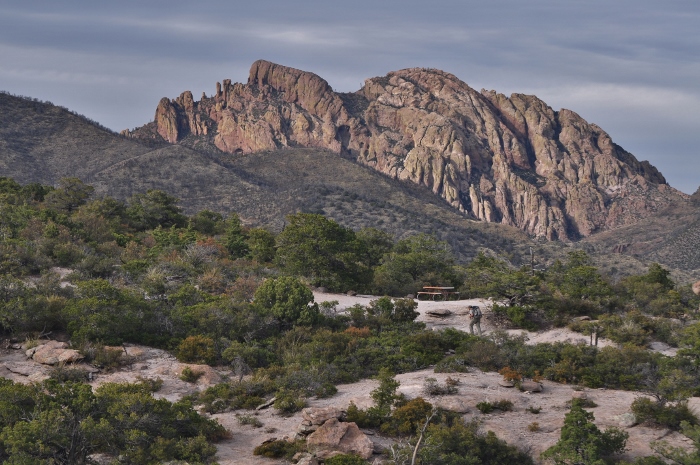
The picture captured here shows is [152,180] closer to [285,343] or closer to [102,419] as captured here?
[285,343]

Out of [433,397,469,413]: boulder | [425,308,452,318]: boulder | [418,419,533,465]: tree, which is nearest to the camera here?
[418,419,533,465]: tree

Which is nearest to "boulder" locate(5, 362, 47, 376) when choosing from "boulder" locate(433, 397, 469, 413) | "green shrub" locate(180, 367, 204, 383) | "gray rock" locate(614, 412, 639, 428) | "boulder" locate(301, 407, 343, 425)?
"green shrub" locate(180, 367, 204, 383)

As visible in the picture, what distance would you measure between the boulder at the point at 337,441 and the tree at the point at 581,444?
3.70 m

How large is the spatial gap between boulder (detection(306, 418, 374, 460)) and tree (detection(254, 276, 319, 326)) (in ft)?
31.7

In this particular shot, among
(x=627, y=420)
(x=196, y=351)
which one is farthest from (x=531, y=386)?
(x=196, y=351)

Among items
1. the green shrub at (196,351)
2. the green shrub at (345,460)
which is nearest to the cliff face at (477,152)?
the green shrub at (196,351)

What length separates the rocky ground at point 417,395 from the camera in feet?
55.5

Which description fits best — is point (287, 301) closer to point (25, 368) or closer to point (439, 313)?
point (439, 313)

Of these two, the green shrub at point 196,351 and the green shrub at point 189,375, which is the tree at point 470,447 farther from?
the green shrub at point 196,351

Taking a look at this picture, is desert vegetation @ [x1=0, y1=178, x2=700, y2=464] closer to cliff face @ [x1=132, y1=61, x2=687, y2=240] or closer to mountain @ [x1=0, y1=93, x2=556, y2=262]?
mountain @ [x1=0, y1=93, x2=556, y2=262]

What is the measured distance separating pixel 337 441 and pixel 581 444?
16.2 feet

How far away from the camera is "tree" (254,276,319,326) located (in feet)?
85.3

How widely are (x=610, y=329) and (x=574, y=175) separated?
170436mm

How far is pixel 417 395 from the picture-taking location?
1931 cm
